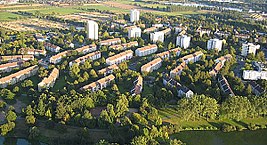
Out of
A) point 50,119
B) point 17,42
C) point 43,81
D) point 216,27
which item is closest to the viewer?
point 50,119

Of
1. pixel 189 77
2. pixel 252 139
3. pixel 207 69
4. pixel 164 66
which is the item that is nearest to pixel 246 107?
pixel 252 139

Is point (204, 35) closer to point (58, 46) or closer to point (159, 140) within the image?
point (58, 46)

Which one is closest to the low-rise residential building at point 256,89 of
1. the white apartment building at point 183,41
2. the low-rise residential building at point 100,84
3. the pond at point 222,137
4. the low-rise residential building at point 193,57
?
the pond at point 222,137

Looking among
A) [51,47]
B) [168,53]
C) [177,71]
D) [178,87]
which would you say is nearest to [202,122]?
[178,87]

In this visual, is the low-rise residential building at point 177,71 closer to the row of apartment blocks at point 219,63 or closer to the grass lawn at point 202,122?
the row of apartment blocks at point 219,63

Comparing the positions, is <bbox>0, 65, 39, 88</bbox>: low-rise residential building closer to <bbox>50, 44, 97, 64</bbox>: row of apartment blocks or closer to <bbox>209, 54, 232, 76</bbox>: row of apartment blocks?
<bbox>50, 44, 97, 64</bbox>: row of apartment blocks

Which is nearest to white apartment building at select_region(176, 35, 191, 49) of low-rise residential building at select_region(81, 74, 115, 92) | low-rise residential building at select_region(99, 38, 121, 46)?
low-rise residential building at select_region(99, 38, 121, 46)
